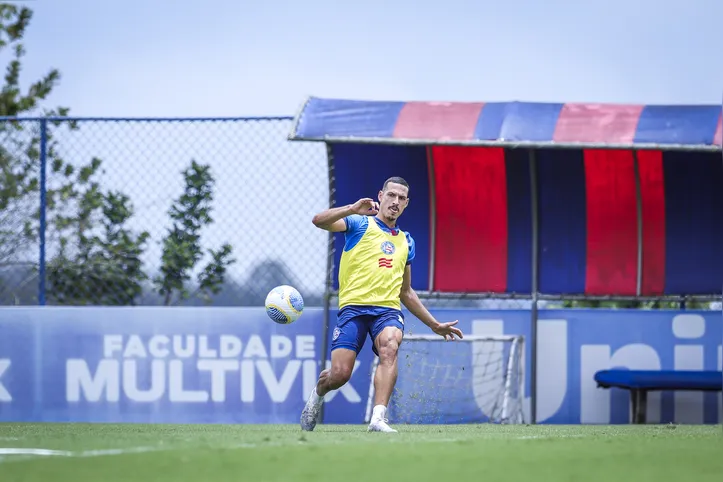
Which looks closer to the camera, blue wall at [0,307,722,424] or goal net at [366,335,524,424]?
blue wall at [0,307,722,424]

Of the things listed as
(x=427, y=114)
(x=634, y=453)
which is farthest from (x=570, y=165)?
(x=634, y=453)

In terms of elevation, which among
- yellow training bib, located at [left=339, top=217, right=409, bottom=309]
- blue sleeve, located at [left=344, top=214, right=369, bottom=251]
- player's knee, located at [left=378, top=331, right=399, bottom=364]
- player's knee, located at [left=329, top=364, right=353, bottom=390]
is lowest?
player's knee, located at [left=329, top=364, right=353, bottom=390]

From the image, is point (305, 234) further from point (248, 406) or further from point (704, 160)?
point (704, 160)

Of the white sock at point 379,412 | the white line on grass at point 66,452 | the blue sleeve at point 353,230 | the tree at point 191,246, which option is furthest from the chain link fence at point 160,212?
the white line on grass at point 66,452

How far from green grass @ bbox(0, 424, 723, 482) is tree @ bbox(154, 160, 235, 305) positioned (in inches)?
193

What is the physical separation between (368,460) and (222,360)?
21.5 feet

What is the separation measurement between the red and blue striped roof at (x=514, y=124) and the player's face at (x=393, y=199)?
2467mm

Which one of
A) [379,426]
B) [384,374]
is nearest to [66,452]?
[379,426]

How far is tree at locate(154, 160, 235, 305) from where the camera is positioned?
1144cm

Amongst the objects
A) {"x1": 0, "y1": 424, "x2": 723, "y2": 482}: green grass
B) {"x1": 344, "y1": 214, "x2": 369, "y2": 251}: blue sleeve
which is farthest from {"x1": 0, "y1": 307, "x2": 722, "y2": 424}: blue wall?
{"x1": 0, "y1": 424, "x2": 723, "y2": 482}: green grass

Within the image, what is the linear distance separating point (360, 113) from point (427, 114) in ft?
2.04

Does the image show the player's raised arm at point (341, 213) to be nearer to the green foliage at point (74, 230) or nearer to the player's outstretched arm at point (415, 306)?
the player's outstretched arm at point (415, 306)

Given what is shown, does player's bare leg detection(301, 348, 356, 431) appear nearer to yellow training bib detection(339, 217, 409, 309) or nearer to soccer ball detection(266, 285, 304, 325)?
yellow training bib detection(339, 217, 409, 309)

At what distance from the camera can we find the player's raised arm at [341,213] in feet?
26.1
